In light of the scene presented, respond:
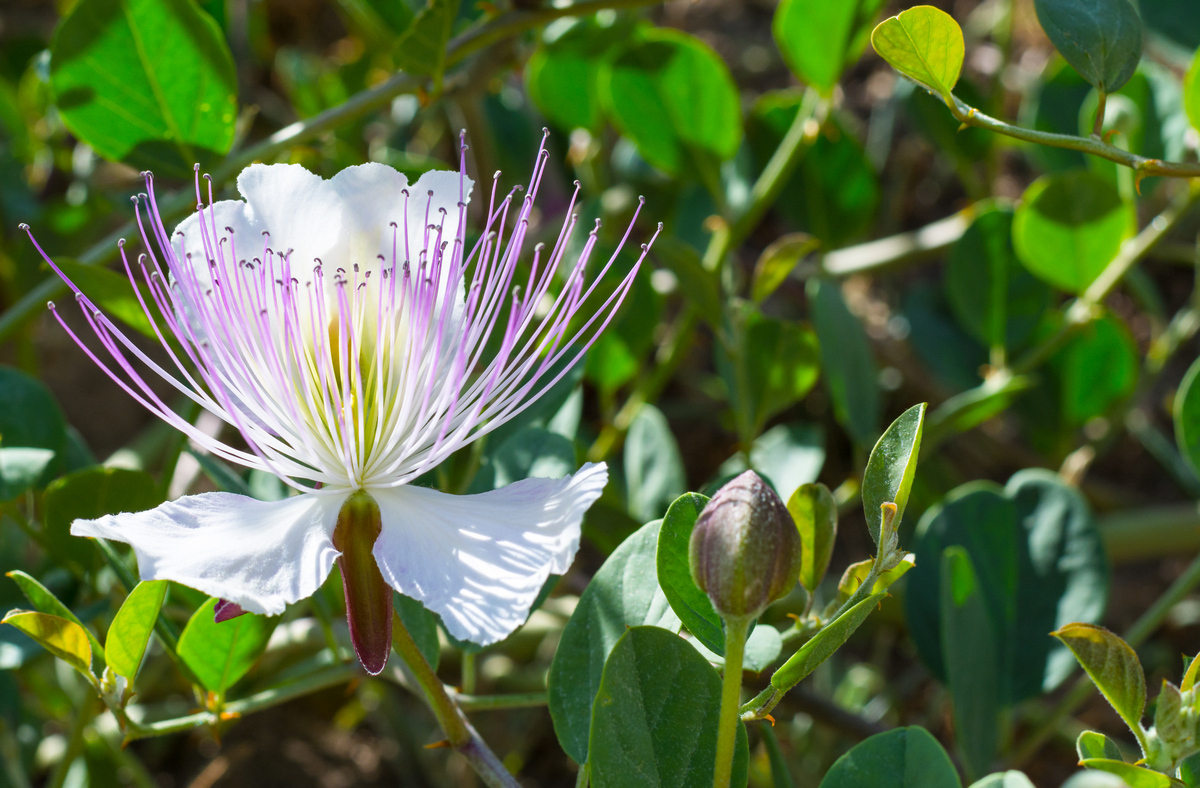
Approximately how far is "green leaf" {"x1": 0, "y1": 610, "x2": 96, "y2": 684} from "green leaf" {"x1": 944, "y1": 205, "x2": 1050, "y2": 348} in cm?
117

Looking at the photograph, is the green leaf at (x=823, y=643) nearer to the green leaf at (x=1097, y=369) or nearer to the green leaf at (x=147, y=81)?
the green leaf at (x=147, y=81)

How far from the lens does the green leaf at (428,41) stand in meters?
1.07

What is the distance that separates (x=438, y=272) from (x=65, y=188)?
4.69 feet

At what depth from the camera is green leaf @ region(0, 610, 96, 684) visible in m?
0.78

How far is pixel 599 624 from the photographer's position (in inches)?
32.7

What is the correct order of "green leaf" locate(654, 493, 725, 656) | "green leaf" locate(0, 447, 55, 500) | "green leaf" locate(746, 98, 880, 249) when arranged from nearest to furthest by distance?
"green leaf" locate(654, 493, 725, 656) → "green leaf" locate(0, 447, 55, 500) → "green leaf" locate(746, 98, 880, 249)

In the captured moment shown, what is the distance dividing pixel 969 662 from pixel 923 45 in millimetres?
596

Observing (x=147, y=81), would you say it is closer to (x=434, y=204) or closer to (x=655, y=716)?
(x=434, y=204)

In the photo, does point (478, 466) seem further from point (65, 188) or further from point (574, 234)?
point (65, 188)

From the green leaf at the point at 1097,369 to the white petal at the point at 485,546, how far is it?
1.02 metres

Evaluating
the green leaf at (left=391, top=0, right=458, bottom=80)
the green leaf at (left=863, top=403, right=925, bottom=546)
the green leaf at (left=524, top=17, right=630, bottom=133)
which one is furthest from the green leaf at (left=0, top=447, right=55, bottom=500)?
the green leaf at (left=524, top=17, right=630, bottom=133)

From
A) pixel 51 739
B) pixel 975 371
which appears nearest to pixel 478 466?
pixel 975 371

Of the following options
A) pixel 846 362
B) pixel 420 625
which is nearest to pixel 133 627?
pixel 420 625

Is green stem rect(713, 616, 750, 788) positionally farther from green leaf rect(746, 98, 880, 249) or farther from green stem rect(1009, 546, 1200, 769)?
green leaf rect(746, 98, 880, 249)
